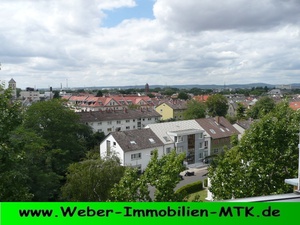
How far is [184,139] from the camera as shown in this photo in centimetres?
3609

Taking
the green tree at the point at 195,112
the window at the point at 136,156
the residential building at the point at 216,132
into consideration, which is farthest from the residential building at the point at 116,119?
the window at the point at 136,156

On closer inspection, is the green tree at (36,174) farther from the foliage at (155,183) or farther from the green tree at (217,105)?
the green tree at (217,105)

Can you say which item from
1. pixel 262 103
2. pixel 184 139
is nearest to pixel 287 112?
pixel 184 139

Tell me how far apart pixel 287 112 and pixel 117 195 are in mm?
6203

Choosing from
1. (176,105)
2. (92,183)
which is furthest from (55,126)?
(176,105)

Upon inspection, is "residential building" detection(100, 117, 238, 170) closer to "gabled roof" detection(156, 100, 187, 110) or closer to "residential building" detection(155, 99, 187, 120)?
"residential building" detection(155, 99, 187, 120)

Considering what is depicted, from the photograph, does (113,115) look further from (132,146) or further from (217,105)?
(217,105)

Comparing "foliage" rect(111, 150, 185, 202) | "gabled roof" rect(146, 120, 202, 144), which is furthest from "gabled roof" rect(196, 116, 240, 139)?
"foliage" rect(111, 150, 185, 202)

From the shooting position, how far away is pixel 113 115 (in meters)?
53.1

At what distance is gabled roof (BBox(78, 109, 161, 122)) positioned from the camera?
50.2 metres

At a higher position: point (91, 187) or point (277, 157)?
point (277, 157)

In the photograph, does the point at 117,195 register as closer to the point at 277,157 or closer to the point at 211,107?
the point at 277,157

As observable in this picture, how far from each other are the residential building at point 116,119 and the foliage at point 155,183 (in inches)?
1628

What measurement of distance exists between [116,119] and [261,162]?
45076mm
